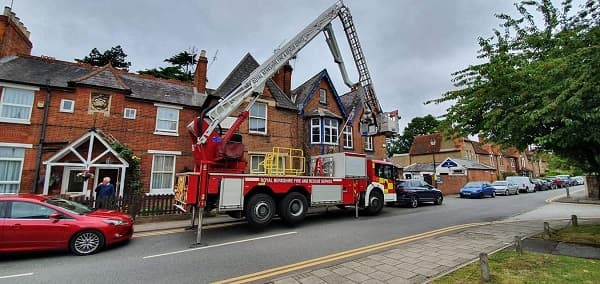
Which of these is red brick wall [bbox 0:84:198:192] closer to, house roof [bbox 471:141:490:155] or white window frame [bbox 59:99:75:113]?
white window frame [bbox 59:99:75:113]

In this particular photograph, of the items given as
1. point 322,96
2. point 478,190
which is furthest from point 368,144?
point 478,190

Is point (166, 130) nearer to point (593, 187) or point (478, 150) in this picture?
point (593, 187)

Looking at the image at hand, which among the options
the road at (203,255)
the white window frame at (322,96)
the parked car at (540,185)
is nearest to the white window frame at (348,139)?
the white window frame at (322,96)

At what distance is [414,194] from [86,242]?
16.2 meters

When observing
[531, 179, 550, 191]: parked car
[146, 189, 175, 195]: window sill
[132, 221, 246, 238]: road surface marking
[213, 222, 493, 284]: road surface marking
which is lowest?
[132, 221, 246, 238]: road surface marking

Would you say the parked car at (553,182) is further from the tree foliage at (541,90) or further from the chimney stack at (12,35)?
the chimney stack at (12,35)

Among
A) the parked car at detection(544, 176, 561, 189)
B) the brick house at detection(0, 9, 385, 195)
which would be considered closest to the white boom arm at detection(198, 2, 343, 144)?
the brick house at detection(0, 9, 385, 195)

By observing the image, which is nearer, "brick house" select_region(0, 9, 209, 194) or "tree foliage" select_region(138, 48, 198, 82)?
"brick house" select_region(0, 9, 209, 194)

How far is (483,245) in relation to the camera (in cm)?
729

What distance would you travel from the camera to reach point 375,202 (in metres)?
13.3

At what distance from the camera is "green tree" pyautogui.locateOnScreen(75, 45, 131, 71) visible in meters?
33.2

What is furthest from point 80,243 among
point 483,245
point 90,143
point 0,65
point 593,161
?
point 593,161

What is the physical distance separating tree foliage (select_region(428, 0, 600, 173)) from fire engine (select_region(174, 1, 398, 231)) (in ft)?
15.6

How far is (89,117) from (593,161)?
2132 centimetres
